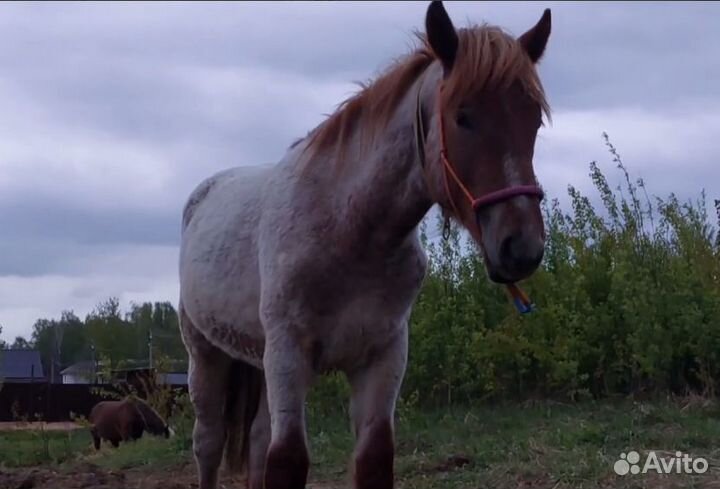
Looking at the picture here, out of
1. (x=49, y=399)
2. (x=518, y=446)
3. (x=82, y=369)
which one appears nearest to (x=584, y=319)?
(x=518, y=446)

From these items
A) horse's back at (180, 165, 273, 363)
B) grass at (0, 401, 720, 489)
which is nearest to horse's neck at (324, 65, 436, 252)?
horse's back at (180, 165, 273, 363)

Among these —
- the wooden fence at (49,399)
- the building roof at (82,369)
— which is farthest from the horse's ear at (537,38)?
the building roof at (82,369)

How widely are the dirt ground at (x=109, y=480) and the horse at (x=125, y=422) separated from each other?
4.52 meters

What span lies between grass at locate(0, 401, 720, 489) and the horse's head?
9.74 ft

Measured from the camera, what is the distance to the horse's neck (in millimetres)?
3975

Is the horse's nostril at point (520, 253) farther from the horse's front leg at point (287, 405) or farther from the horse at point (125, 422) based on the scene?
A: the horse at point (125, 422)

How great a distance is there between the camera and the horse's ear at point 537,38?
385 cm

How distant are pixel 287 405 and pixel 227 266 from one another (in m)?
0.89

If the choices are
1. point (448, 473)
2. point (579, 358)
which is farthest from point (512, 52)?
point (579, 358)

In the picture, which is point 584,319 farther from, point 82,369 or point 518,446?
point 82,369

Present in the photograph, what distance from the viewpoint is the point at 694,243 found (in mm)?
11445

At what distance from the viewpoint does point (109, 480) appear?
8.09m

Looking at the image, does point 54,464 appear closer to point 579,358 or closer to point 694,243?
point 579,358

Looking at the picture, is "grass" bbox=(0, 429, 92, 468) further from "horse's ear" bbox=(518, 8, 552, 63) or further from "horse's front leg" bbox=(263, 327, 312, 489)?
"horse's ear" bbox=(518, 8, 552, 63)
